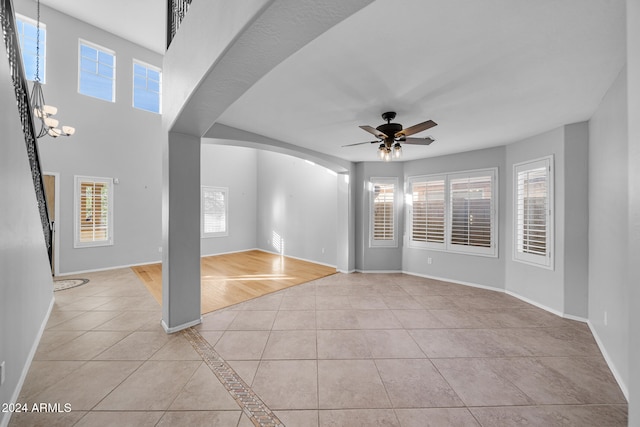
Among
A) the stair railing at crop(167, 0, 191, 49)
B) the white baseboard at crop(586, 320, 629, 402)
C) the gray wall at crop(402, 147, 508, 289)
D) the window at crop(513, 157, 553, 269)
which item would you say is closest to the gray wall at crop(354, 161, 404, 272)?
the gray wall at crop(402, 147, 508, 289)

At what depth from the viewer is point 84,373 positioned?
2.15 meters

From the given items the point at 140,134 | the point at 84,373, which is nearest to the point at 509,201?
the point at 84,373

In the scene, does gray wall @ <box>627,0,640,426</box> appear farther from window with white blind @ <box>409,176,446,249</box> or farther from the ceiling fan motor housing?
window with white blind @ <box>409,176,446,249</box>

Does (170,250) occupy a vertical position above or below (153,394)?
above

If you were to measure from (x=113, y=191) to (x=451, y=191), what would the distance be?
757 cm

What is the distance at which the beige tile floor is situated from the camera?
69.2 inches

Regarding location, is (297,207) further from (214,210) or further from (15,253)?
(15,253)

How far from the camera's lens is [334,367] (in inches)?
89.4

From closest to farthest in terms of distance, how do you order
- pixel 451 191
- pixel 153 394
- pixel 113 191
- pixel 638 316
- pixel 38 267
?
1. pixel 638 316
2. pixel 153 394
3. pixel 38 267
4. pixel 451 191
5. pixel 113 191

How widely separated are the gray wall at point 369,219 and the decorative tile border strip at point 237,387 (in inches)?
152

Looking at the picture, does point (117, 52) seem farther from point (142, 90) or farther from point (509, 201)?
point (509, 201)

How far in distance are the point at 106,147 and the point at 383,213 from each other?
658 cm

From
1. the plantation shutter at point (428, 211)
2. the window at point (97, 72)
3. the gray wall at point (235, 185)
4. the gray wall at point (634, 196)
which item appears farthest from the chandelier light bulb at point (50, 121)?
the plantation shutter at point (428, 211)

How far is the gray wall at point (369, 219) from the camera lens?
5637 millimetres
